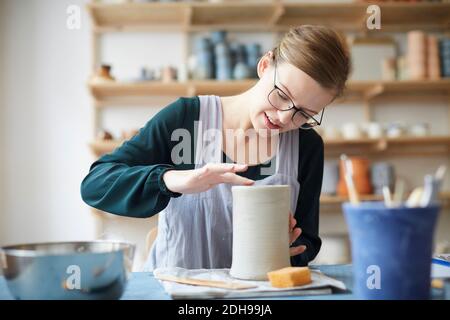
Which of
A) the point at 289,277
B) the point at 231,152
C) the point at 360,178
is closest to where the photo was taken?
the point at 289,277

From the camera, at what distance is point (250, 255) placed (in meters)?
0.90

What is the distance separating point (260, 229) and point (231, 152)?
0.52 meters

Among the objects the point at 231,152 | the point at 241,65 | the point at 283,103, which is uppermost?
the point at 241,65

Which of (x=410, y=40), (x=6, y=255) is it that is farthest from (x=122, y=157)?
(x=410, y=40)

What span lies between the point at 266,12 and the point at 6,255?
110 inches

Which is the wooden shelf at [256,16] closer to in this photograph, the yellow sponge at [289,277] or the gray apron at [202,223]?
the gray apron at [202,223]

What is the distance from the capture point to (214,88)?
3.16 meters

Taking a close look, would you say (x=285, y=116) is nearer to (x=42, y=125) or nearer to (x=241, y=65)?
(x=241, y=65)

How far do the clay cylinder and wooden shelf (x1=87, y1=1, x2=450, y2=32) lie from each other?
239 cm

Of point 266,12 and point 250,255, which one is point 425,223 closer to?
point 250,255

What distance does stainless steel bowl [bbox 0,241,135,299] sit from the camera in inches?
26.4

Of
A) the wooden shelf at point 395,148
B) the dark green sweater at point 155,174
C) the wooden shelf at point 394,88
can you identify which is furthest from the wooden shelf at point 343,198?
the dark green sweater at point 155,174

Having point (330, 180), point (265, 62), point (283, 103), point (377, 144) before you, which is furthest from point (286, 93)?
point (377, 144)

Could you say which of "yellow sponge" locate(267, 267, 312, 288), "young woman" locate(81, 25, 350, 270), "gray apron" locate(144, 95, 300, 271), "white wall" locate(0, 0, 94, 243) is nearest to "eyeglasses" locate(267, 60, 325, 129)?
"young woman" locate(81, 25, 350, 270)
